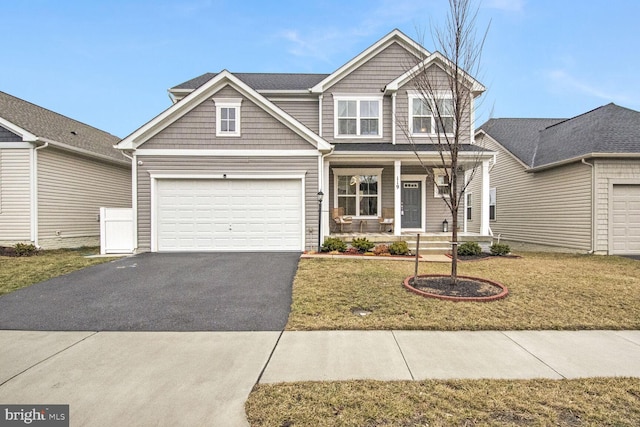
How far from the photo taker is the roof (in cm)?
1191

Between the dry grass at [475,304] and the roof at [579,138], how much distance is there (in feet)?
16.0

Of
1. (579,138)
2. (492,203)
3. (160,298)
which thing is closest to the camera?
(160,298)

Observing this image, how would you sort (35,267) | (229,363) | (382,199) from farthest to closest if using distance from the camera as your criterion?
(382,199) < (35,267) < (229,363)

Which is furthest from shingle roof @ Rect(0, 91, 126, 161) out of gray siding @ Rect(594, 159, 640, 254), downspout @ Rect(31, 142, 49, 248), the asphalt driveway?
gray siding @ Rect(594, 159, 640, 254)

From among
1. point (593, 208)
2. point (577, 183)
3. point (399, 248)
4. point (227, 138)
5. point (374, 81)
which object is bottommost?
point (399, 248)

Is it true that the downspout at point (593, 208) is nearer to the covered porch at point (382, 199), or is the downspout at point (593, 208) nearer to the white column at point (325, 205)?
the covered porch at point (382, 199)

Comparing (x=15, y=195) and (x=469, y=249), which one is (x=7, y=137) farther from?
(x=469, y=249)

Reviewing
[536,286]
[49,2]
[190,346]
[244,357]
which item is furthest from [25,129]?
[536,286]

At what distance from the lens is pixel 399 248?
413 inches

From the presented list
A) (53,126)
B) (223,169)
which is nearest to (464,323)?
(223,169)

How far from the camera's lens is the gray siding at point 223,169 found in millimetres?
10781

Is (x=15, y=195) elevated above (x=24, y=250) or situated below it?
above

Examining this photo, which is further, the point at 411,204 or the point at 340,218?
the point at 411,204

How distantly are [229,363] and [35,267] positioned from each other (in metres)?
8.49
